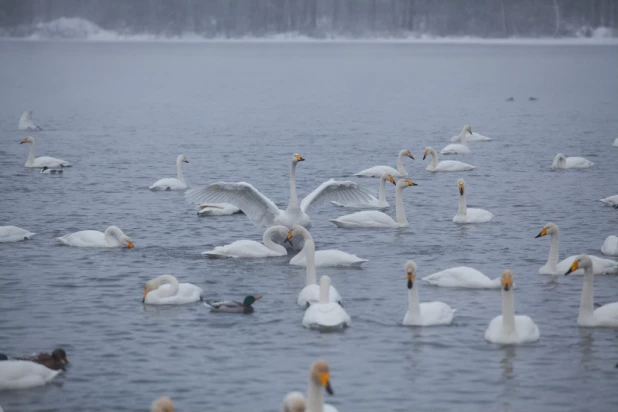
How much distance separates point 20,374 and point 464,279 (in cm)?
654

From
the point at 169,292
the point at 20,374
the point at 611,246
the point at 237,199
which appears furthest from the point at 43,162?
the point at 20,374

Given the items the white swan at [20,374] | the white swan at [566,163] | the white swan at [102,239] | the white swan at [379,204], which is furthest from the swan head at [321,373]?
the white swan at [566,163]

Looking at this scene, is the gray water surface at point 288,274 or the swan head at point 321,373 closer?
the swan head at point 321,373

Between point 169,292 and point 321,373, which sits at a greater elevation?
point 321,373

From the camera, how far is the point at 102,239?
20.4m

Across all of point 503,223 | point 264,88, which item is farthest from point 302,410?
point 264,88

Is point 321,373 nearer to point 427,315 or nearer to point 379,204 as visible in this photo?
point 427,315

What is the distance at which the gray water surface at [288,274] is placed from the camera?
13211 mm

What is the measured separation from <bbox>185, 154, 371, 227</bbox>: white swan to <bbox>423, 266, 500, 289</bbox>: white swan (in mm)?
3945

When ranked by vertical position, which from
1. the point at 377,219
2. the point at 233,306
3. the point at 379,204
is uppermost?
the point at 233,306

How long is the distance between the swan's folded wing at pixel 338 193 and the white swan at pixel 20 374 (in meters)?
8.73

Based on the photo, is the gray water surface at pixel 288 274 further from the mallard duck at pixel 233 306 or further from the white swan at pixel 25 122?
the white swan at pixel 25 122

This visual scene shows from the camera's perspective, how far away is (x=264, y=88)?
86.3 meters

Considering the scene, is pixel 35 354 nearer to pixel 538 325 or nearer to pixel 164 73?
pixel 538 325
